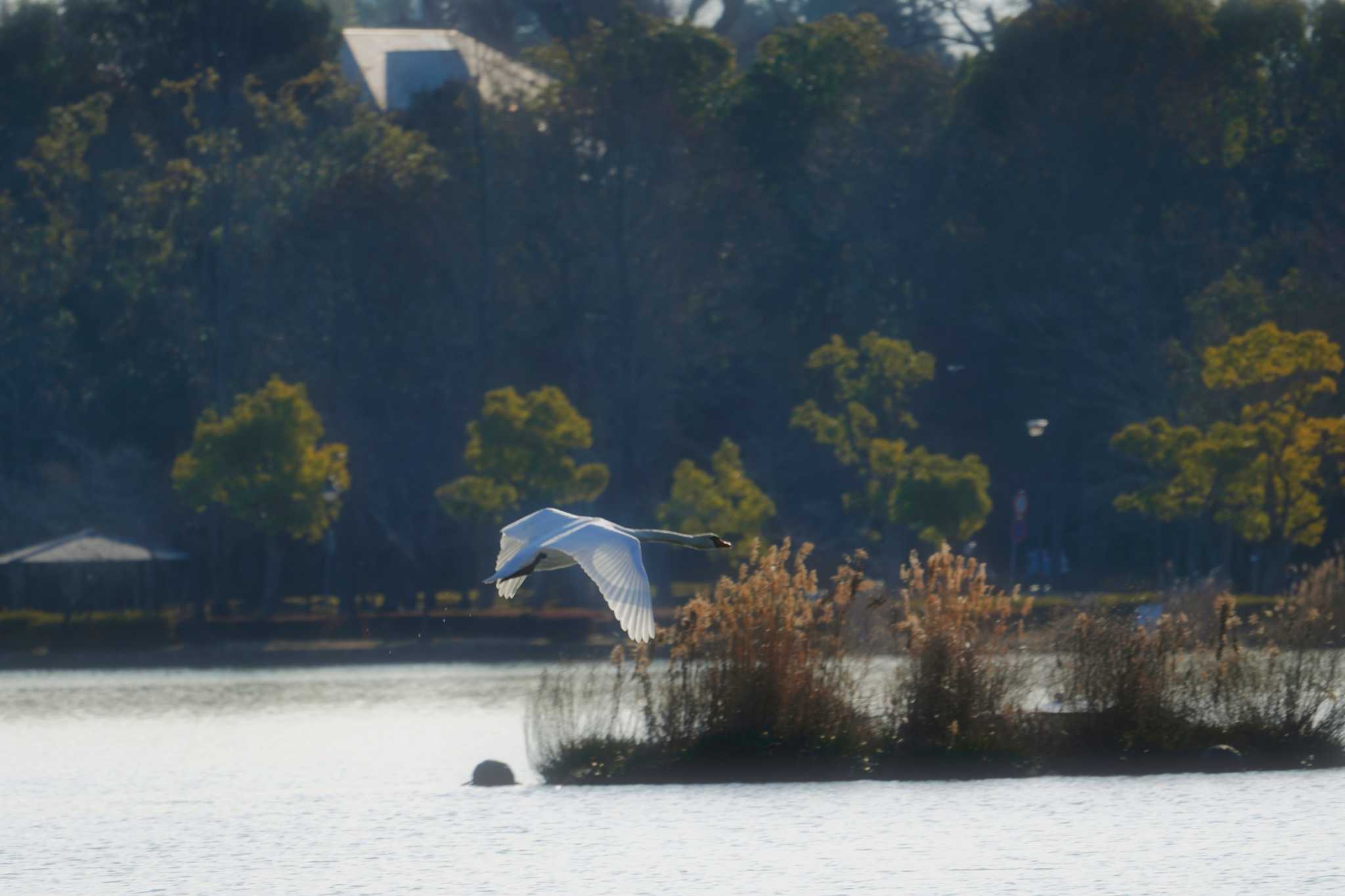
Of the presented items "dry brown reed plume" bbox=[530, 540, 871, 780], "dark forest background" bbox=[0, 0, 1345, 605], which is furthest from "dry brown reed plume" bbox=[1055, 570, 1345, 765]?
"dark forest background" bbox=[0, 0, 1345, 605]

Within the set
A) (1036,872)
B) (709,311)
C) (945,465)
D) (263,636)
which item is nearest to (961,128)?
(709,311)

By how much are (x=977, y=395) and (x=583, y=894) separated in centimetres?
4742

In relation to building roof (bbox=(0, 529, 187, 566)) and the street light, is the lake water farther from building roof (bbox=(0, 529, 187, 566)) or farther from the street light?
the street light

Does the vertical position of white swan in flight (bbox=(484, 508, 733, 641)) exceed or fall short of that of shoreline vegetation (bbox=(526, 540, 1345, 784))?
it exceeds it

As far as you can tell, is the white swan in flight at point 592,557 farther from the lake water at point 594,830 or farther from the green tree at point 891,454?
the green tree at point 891,454

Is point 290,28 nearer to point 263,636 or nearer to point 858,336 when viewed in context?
point 858,336

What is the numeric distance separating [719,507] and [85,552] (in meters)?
15.4

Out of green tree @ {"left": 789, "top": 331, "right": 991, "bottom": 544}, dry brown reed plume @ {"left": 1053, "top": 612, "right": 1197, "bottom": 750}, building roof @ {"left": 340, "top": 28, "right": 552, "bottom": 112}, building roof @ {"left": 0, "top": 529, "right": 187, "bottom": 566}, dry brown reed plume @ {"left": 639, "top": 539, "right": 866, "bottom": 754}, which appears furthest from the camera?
building roof @ {"left": 340, "top": 28, "right": 552, "bottom": 112}

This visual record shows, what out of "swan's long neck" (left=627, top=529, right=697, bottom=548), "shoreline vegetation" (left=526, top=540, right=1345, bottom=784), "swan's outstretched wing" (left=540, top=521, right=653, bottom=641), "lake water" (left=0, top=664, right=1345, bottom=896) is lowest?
"lake water" (left=0, top=664, right=1345, bottom=896)

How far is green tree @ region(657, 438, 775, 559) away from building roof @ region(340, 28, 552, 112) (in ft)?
71.7

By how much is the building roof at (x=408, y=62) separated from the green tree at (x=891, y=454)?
63.9 ft

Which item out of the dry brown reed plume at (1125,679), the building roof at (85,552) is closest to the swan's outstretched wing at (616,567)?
the dry brown reed plume at (1125,679)

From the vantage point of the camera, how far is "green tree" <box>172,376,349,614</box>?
50.2 meters

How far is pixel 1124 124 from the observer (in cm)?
6150
